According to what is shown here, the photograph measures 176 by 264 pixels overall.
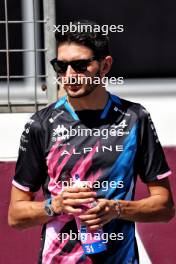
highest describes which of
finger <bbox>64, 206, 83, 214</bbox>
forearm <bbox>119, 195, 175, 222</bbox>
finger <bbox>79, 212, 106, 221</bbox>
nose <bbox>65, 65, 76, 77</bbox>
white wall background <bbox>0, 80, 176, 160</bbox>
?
nose <bbox>65, 65, 76, 77</bbox>

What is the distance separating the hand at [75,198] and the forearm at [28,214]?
0.53 ft

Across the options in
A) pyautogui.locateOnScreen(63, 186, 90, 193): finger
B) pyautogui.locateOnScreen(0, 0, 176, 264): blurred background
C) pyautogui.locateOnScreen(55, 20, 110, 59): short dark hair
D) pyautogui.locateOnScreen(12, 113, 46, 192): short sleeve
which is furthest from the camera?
pyautogui.locateOnScreen(0, 0, 176, 264): blurred background

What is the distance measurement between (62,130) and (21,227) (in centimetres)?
42

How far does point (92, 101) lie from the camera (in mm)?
2492

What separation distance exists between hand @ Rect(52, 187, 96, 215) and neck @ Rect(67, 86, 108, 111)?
1.11ft

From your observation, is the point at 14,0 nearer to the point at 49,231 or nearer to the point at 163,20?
the point at 163,20

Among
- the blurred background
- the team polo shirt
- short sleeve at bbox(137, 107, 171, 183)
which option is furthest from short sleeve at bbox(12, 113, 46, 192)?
the blurred background

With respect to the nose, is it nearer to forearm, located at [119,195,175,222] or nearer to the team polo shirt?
the team polo shirt

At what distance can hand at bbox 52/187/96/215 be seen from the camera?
2.31 metres

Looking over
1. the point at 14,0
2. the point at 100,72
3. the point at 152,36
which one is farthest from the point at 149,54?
the point at 100,72

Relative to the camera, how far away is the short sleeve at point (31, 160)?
2.52 metres

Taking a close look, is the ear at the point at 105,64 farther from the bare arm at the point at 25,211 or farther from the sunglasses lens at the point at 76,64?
the bare arm at the point at 25,211

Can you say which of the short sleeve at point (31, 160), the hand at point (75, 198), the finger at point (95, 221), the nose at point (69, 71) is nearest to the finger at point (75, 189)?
the hand at point (75, 198)

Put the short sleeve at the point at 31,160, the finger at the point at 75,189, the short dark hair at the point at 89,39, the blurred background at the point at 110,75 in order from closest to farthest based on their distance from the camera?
the finger at the point at 75,189 < the short dark hair at the point at 89,39 < the short sleeve at the point at 31,160 < the blurred background at the point at 110,75
